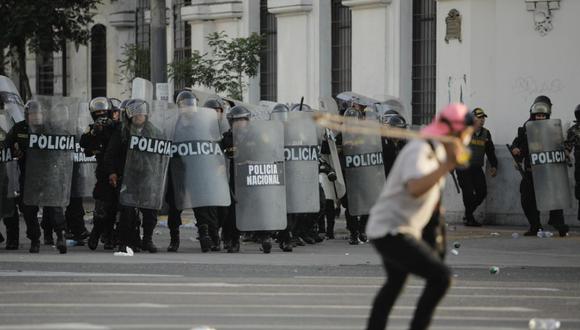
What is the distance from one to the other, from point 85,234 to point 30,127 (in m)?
2.37

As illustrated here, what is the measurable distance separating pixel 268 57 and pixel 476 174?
8590mm

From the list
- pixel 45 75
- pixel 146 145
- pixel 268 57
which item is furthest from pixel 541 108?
pixel 45 75

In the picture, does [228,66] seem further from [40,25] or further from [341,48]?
[40,25]

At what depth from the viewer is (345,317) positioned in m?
13.0

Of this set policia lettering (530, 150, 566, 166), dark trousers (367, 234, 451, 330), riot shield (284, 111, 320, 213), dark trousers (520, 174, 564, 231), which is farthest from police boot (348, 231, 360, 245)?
dark trousers (367, 234, 451, 330)

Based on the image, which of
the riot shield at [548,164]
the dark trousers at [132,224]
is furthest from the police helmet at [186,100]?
the riot shield at [548,164]

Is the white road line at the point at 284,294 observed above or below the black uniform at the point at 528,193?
below

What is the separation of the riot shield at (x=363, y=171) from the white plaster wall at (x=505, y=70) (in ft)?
13.4

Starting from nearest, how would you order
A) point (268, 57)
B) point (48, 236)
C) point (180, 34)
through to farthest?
point (48, 236) < point (268, 57) < point (180, 34)

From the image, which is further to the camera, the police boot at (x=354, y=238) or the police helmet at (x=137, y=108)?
the police boot at (x=354, y=238)

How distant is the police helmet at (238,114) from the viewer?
19875mm

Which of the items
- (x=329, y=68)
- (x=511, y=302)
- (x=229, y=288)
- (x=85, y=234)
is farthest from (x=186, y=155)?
(x=329, y=68)

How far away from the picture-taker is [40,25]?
3528 cm

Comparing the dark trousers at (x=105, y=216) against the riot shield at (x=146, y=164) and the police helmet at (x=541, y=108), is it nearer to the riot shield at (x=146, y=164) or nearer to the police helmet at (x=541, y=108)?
the riot shield at (x=146, y=164)
